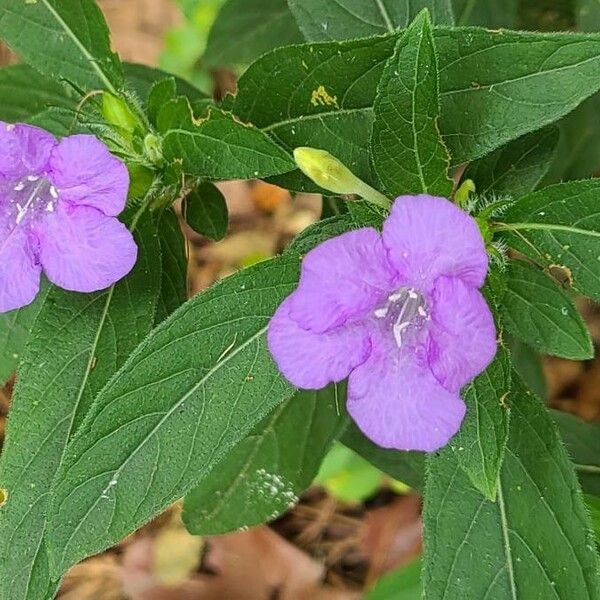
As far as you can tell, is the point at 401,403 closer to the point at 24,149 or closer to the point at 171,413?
the point at 171,413

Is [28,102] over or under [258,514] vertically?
over

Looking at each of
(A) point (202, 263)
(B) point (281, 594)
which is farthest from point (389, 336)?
(A) point (202, 263)

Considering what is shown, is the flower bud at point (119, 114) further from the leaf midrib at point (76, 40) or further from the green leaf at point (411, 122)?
the green leaf at point (411, 122)

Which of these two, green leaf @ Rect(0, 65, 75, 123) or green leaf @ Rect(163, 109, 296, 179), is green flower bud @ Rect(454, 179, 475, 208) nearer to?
green leaf @ Rect(163, 109, 296, 179)

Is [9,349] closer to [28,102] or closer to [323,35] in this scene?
[28,102]

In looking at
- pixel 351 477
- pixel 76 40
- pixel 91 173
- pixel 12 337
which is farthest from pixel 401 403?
pixel 351 477

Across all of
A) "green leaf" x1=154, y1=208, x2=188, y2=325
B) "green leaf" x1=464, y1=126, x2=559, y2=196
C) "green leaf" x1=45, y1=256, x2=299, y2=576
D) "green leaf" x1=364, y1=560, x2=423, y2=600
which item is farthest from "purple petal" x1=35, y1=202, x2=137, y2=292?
"green leaf" x1=364, y1=560, x2=423, y2=600
